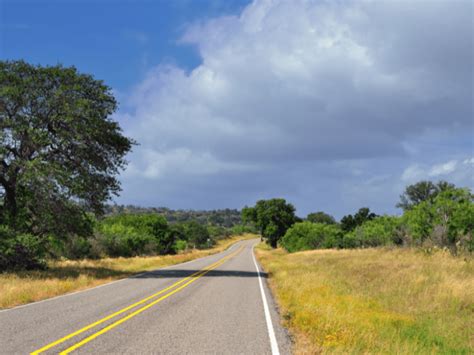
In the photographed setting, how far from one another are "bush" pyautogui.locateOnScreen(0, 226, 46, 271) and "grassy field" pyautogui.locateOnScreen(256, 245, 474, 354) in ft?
43.3

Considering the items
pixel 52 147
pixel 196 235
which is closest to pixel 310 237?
pixel 52 147

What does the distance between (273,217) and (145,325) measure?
9266 centimetres

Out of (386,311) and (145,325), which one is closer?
(145,325)

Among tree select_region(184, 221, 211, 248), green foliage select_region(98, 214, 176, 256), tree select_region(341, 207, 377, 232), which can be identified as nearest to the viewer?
green foliage select_region(98, 214, 176, 256)

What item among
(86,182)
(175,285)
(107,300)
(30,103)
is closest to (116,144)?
(86,182)

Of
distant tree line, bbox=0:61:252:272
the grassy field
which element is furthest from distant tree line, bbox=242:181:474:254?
distant tree line, bbox=0:61:252:272

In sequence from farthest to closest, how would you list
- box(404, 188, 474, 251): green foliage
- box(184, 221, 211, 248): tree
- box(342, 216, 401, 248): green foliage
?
1. box(184, 221, 211, 248): tree
2. box(342, 216, 401, 248): green foliage
3. box(404, 188, 474, 251): green foliage

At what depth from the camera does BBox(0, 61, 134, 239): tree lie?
22.5 meters

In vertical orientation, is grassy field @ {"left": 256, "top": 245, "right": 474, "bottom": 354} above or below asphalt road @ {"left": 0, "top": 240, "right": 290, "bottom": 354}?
below

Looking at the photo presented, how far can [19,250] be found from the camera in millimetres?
22469

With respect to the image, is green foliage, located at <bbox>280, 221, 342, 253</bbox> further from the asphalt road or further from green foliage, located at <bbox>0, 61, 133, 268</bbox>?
the asphalt road

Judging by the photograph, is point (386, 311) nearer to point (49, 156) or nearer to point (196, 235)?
point (49, 156)

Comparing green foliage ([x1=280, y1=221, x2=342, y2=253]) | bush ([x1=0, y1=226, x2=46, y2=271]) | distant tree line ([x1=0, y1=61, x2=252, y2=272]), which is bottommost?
green foliage ([x1=280, y1=221, x2=342, y2=253])

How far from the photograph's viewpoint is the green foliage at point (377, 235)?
151 ft
